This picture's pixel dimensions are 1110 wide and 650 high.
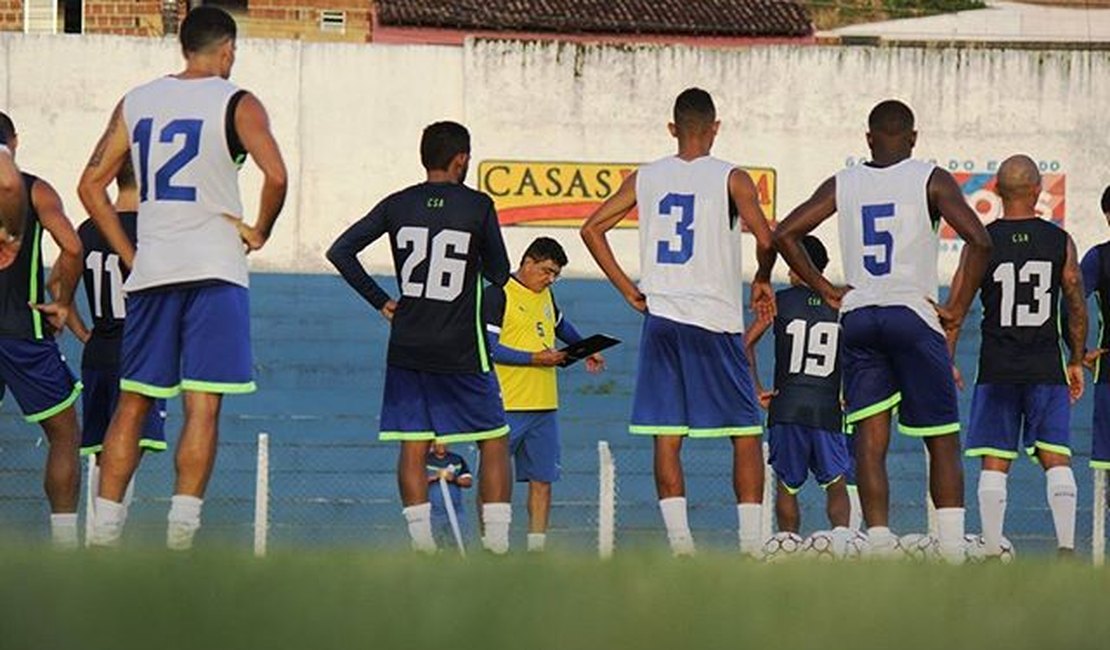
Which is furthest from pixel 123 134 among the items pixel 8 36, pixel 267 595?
pixel 8 36

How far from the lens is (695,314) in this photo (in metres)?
11.3

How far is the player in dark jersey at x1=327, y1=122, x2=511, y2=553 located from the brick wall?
31827mm

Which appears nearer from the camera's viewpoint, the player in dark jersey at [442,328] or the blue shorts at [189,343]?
Result: the blue shorts at [189,343]

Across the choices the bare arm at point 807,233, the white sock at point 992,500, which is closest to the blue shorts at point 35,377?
the bare arm at point 807,233

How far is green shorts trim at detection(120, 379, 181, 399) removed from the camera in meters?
9.34

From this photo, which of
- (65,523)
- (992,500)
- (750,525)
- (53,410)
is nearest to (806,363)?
(992,500)

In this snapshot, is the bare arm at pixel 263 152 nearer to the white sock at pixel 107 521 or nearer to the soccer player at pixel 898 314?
the white sock at pixel 107 521

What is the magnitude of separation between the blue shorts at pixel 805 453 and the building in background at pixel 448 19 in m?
27.5

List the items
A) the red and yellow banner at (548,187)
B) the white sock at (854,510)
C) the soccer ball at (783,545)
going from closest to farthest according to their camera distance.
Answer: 1. the soccer ball at (783,545)
2. the white sock at (854,510)
3. the red and yellow banner at (548,187)

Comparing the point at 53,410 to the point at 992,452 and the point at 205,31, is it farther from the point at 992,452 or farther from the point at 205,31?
the point at 992,452

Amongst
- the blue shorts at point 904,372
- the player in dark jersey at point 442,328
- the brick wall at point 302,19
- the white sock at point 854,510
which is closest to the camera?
the blue shorts at point 904,372

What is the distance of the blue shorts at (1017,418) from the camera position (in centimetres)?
1312

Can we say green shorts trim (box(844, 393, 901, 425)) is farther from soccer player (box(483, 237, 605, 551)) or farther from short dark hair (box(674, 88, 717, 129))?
soccer player (box(483, 237, 605, 551))

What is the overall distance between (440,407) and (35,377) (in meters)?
2.04
